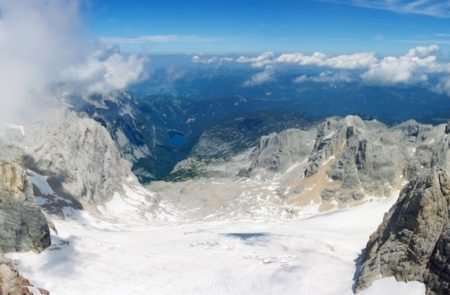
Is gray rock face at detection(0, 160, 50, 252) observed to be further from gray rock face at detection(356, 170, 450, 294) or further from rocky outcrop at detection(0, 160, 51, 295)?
gray rock face at detection(356, 170, 450, 294)

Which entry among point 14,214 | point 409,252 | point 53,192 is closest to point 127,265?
point 14,214

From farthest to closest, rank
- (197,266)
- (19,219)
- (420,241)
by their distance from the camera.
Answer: (197,266) < (19,219) < (420,241)

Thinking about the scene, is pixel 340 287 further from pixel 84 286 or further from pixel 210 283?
pixel 84 286

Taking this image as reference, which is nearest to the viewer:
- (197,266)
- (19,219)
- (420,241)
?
(420,241)

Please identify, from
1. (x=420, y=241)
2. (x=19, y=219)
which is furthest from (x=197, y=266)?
(x=420, y=241)

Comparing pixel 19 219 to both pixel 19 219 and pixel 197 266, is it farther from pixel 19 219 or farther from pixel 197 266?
pixel 197 266

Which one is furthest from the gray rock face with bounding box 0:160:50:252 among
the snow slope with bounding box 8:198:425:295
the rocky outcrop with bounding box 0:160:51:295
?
the snow slope with bounding box 8:198:425:295
